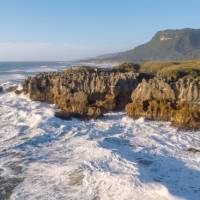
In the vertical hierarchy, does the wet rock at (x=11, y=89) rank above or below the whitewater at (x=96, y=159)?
below

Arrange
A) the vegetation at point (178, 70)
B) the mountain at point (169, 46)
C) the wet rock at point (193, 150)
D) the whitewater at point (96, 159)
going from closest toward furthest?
the whitewater at point (96, 159) < the wet rock at point (193, 150) < the vegetation at point (178, 70) < the mountain at point (169, 46)

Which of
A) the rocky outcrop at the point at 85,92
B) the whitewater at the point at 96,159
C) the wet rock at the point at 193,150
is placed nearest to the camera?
the whitewater at the point at 96,159

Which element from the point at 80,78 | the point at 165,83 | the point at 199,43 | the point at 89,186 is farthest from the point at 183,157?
the point at 199,43

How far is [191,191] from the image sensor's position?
38.5ft

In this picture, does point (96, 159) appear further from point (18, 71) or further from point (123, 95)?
point (18, 71)

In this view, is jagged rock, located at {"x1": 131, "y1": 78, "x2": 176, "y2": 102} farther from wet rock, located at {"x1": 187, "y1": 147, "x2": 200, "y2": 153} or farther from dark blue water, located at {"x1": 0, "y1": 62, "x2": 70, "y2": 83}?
dark blue water, located at {"x1": 0, "y1": 62, "x2": 70, "y2": 83}

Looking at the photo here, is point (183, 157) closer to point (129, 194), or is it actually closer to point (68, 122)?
point (129, 194)

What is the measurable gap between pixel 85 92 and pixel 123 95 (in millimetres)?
2188

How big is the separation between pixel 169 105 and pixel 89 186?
33.1ft

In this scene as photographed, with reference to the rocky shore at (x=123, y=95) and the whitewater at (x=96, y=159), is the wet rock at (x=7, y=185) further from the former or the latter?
the rocky shore at (x=123, y=95)

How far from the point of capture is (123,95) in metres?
25.6

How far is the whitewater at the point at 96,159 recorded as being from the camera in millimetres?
11719

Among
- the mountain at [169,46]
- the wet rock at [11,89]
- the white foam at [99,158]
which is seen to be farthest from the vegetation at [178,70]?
the mountain at [169,46]

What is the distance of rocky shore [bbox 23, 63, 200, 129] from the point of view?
21.0 metres
